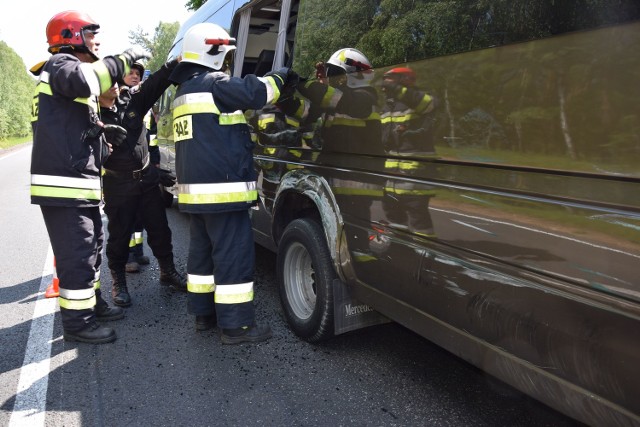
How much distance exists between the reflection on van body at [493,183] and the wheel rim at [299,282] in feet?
1.28

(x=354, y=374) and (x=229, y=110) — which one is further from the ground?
(x=229, y=110)

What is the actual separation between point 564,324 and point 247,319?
2.10 metres

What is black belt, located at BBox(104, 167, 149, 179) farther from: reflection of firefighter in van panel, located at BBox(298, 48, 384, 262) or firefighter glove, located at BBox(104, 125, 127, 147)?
reflection of firefighter in van panel, located at BBox(298, 48, 384, 262)

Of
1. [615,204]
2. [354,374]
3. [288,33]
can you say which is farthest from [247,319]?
[615,204]

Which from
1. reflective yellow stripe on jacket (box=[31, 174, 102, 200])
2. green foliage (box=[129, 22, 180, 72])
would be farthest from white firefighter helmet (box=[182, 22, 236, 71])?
green foliage (box=[129, 22, 180, 72])

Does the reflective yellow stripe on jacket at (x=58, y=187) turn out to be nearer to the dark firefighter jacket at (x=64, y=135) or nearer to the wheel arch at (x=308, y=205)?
the dark firefighter jacket at (x=64, y=135)

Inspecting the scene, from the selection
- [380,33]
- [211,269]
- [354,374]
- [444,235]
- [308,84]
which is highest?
[380,33]

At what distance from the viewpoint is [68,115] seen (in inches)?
122

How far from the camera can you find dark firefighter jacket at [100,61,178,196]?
3.77 m

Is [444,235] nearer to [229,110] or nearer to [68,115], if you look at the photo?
[229,110]

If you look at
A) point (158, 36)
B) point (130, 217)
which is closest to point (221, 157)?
point (130, 217)

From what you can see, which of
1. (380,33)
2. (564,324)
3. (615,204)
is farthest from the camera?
(380,33)

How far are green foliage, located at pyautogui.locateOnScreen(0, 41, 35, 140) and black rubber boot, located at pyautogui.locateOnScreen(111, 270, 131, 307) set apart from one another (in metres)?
32.8

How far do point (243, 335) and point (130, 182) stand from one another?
1583 mm
